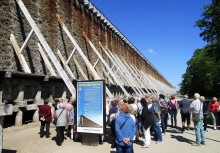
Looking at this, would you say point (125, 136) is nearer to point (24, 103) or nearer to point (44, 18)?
point (24, 103)

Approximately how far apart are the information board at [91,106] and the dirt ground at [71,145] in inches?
23.6

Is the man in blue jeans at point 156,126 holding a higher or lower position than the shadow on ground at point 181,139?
higher

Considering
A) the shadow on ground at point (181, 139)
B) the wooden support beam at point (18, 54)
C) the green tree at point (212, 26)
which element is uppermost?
the green tree at point (212, 26)

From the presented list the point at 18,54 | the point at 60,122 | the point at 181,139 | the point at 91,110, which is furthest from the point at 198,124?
the point at 18,54

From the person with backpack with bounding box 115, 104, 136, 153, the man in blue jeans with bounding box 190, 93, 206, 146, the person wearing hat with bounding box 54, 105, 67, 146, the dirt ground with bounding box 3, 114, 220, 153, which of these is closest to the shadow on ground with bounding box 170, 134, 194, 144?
the dirt ground with bounding box 3, 114, 220, 153

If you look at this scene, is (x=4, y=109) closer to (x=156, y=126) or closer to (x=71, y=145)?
Answer: (x=71, y=145)

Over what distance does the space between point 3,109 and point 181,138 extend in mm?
6799

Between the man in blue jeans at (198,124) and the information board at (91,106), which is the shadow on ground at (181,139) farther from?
the information board at (91,106)

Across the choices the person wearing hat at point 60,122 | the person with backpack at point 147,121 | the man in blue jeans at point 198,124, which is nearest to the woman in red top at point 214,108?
the man in blue jeans at point 198,124

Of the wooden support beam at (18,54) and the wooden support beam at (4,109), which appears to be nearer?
the wooden support beam at (4,109)

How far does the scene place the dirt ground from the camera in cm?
766

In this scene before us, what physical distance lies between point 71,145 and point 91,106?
4.43 ft

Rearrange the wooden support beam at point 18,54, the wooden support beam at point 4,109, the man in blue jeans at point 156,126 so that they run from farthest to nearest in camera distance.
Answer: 1. the wooden support beam at point 18,54
2. the man in blue jeans at point 156,126
3. the wooden support beam at point 4,109

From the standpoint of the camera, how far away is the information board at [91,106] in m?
8.22
